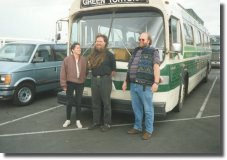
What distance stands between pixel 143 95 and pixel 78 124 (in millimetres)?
1757

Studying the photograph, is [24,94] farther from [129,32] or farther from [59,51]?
[129,32]

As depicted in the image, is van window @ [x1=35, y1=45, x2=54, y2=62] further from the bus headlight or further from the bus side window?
the bus side window

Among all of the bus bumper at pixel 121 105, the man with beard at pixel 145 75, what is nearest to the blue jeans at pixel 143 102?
the man with beard at pixel 145 75

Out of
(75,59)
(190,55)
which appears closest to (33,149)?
(75,59)

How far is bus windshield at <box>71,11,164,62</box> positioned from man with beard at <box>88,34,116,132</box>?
51 cm

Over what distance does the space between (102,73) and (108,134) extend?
1.25 m

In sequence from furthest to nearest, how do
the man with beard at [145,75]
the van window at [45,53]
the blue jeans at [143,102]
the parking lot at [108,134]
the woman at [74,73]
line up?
the van window at [45,53] < the woman at [74,73] < the blue jeans at [143,102] < the man with beard at [145,75] < the parking lot at [108,134]

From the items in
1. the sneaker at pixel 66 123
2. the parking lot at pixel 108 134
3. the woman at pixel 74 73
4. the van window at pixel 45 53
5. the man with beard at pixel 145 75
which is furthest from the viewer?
the van window at pixel 45 53

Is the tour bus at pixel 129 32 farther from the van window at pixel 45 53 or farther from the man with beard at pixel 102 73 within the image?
the van window at pixel 45 53

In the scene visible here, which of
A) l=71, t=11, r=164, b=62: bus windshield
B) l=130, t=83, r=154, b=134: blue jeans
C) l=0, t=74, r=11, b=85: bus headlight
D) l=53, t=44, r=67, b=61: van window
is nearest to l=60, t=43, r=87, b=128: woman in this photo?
l=71, t=11, r=164, b=62: bus windshield

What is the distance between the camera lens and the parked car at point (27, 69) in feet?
29.3

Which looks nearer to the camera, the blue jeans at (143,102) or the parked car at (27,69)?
the blue jeans at (143,102)

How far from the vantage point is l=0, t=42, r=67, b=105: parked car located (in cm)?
893

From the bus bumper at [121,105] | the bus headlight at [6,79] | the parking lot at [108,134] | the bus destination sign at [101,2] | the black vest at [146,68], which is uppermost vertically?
the bus destination sign at [101,2]
